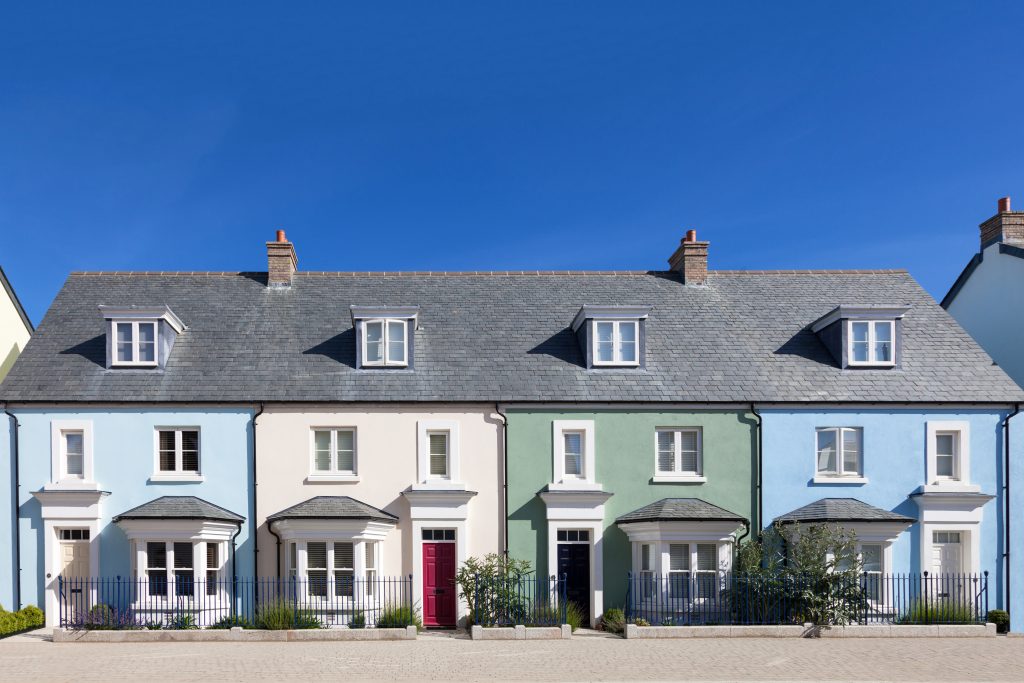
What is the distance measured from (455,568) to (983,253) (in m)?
20.5

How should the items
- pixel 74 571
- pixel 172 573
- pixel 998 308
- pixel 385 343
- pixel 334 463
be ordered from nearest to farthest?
pixel 172 573
pixel 74 571
pixel 334 463
pixel 385 343
pixel 998 308

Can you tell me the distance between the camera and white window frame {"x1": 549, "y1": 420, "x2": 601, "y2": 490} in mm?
21531

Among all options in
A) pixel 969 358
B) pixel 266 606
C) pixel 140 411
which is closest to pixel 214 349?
pixel 140 411

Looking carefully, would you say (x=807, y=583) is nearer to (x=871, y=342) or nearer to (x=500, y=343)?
(x=871, y=342)

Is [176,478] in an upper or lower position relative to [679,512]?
upper

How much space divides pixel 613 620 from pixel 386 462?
23.8ft

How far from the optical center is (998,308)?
26.1 meters

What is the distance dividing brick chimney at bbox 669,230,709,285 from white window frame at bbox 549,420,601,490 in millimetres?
7113

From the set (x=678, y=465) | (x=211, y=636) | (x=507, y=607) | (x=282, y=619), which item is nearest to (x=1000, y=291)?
(x=678, y=465)

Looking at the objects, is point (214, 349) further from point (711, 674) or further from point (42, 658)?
point (711, 674)

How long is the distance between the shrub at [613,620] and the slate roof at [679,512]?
2282mm

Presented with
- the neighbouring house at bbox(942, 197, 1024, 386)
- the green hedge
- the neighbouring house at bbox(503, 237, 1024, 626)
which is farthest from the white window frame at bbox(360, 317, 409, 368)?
the neighbouring house at bbox(942, 197, 1024, 386)

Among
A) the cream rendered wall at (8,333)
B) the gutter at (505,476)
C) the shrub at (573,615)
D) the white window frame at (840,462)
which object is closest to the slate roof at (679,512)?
the shrub at (573,615)

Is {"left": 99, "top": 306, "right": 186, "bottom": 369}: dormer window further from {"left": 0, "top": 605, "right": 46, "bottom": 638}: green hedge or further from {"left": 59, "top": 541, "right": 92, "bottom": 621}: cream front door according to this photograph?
{"left": 0, "top": 605, "right": 46, "bottom": 638}: green hedge
